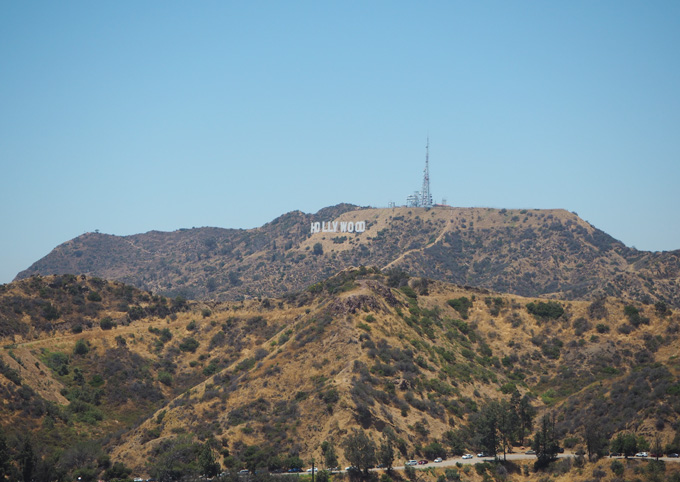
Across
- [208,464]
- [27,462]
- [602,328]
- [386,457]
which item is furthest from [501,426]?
[27,462]

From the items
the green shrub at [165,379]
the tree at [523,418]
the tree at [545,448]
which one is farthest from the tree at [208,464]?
the green shrub at [165,379]

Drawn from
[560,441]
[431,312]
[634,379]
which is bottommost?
[560,441]

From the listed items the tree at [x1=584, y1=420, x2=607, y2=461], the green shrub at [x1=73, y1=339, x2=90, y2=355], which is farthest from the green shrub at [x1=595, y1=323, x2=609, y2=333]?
the green shrub at [x1=73, y1=339, x2=90, y2=355]

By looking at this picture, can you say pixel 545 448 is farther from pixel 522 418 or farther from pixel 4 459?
pixel 4 459

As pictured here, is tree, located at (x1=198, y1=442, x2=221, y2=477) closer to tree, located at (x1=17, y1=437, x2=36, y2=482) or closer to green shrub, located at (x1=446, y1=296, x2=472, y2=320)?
tree, located at (x1=17, y1=437, x2=36, y2=482)

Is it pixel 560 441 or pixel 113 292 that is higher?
pixel 113 292

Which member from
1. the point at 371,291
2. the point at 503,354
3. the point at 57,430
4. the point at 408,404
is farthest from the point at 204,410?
the point at 503,354

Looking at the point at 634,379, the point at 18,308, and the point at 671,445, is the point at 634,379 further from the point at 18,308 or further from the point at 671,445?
the point at 18,308
